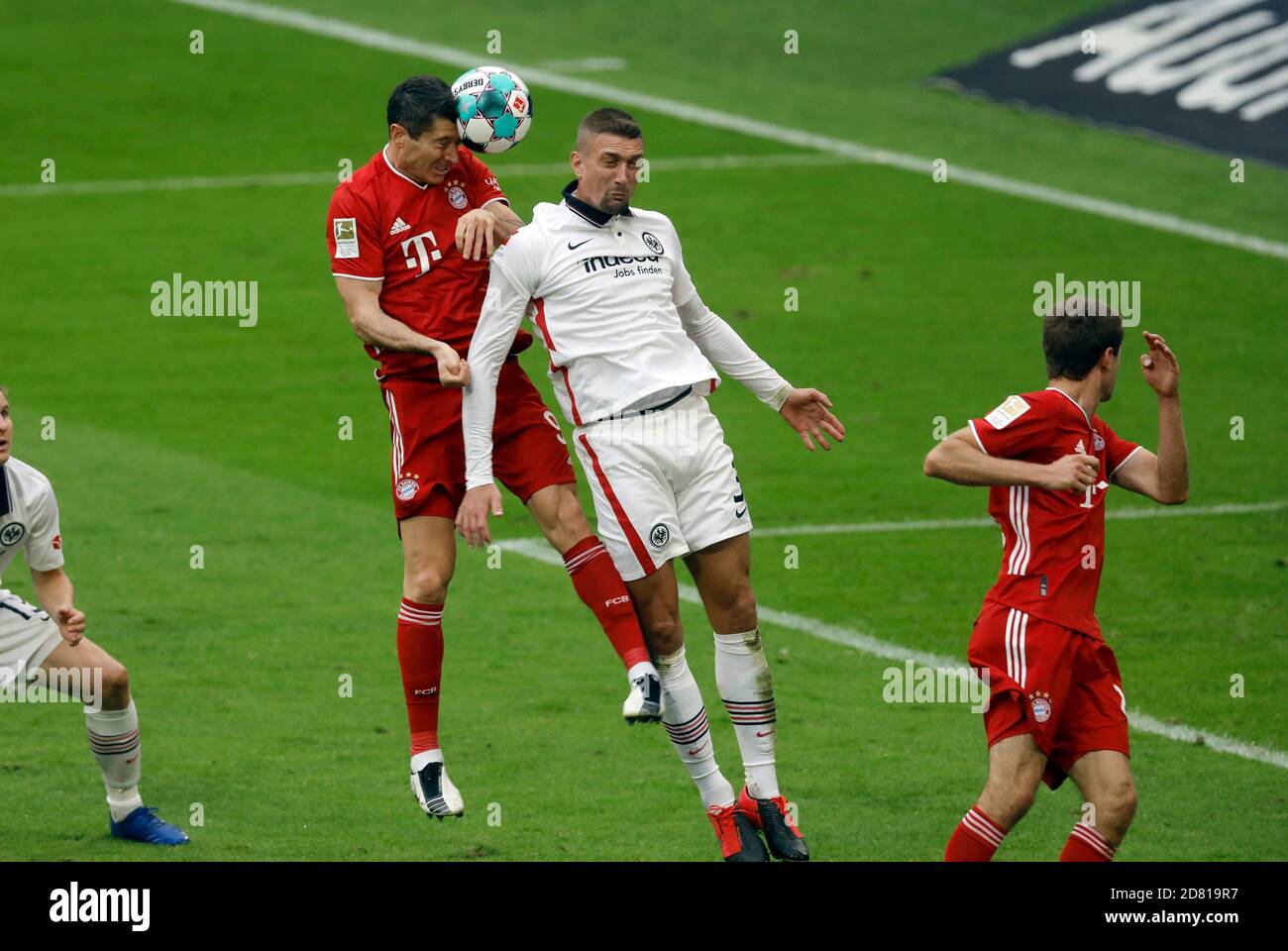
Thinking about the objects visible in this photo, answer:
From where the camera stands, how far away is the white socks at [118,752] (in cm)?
947

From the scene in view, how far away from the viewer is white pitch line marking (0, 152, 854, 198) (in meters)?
27.4

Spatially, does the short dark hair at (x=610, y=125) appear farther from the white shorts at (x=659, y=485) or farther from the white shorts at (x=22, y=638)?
the white shorts at (x=22, y=638)

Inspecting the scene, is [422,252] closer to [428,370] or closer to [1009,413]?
[428,370]

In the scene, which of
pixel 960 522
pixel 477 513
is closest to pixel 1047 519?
pixel 477 513

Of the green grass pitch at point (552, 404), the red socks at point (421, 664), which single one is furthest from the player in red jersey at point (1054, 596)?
the red socks at point (421, 664)

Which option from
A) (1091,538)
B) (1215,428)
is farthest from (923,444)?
(1091,538)

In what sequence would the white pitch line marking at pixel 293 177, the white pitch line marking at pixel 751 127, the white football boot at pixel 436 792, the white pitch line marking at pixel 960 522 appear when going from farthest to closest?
the white pitch line marking at pixel 293 177 → the white pitch line marking at pixel 751 127 → the white pitch line marking at pixel 960 522 → the white football boot at pixel 436 792

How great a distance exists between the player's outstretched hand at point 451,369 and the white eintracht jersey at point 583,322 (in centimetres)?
8

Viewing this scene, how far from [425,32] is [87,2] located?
22.9 ft

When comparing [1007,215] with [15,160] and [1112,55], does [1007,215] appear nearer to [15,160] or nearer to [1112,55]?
[1112,55]

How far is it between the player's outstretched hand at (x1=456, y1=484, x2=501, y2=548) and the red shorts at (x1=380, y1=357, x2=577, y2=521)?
1.66ft

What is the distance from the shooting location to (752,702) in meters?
8.97

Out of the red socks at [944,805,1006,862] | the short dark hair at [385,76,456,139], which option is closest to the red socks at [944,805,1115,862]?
the red socks at [944,805,1006,862]

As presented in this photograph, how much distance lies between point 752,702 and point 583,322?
1.89m
